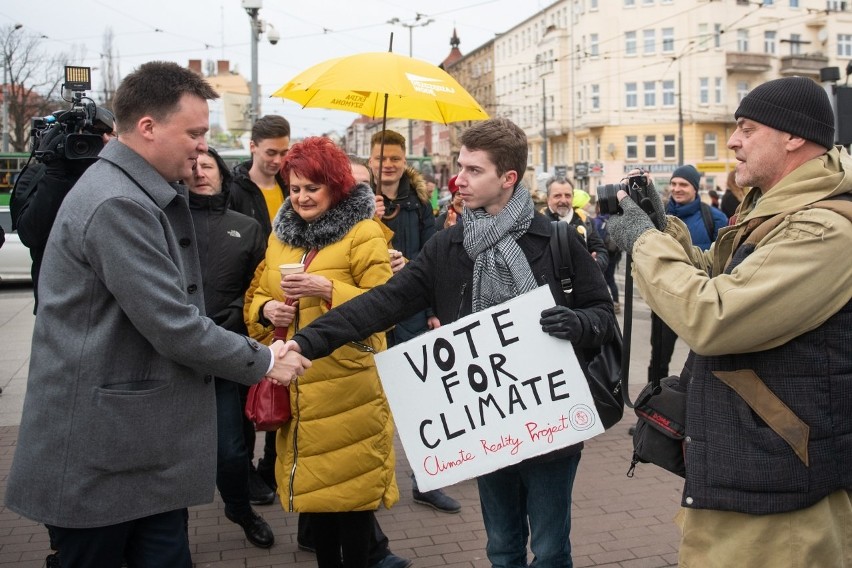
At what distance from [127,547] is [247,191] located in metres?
3.13

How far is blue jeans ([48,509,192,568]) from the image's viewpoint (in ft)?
8.45

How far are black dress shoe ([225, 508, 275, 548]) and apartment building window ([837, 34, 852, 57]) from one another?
65.2 m

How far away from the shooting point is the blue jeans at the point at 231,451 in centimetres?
443

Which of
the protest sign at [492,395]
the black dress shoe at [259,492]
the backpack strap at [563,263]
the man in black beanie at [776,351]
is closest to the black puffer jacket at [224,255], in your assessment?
the black dress shoe at [259,492]

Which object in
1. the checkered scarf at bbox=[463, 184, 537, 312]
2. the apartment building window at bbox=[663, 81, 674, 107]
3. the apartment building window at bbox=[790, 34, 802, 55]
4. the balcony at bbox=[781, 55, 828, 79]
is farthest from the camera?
the apartment building window at bbox=[790, 34, 802, 55]

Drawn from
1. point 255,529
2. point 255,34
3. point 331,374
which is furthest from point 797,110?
point 255,34

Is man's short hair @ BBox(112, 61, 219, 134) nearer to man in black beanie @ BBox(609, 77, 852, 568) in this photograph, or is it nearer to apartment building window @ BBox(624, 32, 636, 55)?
man in black beanie @ BBox(609, 77, 852, 568)

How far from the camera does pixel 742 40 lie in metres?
59.8

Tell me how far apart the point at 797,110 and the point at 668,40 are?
59.2 meters

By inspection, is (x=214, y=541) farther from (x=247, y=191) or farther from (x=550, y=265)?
(x=550, y=265)

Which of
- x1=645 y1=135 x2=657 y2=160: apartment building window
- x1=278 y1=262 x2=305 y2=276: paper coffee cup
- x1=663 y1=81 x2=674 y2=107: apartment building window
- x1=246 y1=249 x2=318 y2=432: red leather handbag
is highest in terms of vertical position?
x1=663 y1=81 x2=674 y2=107: apartment building window

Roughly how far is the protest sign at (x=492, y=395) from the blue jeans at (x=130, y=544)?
0.88 m

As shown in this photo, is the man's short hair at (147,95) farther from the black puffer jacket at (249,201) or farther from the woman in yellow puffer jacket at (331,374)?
the black puffer jacket at (249,201)

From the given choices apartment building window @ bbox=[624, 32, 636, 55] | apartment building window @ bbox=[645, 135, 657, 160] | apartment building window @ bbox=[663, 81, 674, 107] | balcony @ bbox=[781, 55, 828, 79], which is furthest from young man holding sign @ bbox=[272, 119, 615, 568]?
balcony @ bbox=[781, 55, 828, 79]
